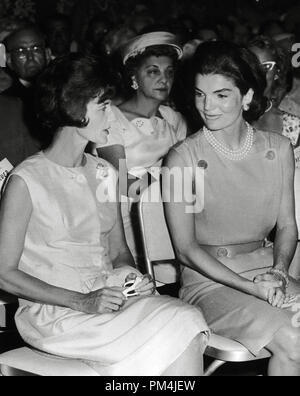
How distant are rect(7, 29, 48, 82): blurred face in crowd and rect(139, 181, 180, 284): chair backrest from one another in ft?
5.28

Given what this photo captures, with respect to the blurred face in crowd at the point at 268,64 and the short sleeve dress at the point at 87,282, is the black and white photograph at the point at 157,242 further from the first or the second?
the blurred face in crowd at the point at 268,64

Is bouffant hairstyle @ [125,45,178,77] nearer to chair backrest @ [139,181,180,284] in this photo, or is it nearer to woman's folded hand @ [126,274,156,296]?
chair backrest @ [139,181,180,284]

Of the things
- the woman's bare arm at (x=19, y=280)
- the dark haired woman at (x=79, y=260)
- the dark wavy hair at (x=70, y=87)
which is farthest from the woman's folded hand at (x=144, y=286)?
the dark wavy hair at (x=70, y=87)

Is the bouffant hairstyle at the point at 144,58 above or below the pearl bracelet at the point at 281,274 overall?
above

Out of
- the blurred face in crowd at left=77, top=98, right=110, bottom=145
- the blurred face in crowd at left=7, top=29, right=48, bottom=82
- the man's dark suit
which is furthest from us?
the blurred face in crowd at left=7, top=29, right=48, bottom=82

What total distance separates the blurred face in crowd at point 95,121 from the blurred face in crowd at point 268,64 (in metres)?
1.60

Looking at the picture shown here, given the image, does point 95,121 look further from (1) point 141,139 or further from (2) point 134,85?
(2) point 134,85

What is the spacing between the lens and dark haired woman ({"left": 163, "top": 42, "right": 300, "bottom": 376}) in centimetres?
256

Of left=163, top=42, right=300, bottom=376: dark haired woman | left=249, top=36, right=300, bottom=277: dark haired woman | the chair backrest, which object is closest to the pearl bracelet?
left=163, top=42, right=300, bottom=376: dark haired woman

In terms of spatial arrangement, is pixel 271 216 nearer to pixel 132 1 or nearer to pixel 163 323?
pixel 163 323

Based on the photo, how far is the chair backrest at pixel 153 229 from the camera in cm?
274

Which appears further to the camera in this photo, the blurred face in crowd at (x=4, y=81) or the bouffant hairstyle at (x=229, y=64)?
the blurred face in crowd at (x=4, y=81)

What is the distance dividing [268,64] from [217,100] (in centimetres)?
129

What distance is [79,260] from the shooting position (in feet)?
7.86
